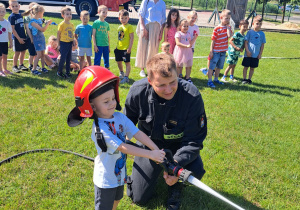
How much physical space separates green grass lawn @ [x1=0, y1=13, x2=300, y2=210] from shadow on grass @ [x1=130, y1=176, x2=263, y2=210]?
0.01m

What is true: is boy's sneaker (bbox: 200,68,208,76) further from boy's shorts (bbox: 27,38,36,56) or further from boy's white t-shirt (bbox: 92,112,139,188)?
boy's white t-shirt (bbox: 92,112,139,188)

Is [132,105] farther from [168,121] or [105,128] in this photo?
[105,128]

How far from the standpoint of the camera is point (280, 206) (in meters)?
3.37

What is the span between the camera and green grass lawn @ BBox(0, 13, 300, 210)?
3.36 metres

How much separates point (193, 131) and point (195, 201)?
96cm

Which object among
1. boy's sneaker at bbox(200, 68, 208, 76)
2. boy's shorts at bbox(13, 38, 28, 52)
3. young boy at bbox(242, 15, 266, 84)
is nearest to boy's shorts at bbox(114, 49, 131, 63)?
boy's shorts at bbox(13, 38, 28, 52)

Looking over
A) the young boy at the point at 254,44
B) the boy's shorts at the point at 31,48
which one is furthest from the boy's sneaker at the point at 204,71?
the boy's shorts at the point at 31,48

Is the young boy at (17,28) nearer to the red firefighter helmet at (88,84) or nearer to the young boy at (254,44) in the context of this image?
the red firefighter helmet at (88,84)

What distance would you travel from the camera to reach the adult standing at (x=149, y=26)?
7.52 meters

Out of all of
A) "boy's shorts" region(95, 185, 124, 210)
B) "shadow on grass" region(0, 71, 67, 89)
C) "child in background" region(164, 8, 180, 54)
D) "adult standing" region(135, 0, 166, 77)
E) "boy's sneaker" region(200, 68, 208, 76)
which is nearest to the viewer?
"boy's shorts" region(95, 185, 124, 210)

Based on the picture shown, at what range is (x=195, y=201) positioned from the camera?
338 centimetres

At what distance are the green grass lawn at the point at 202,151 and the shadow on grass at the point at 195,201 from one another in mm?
13

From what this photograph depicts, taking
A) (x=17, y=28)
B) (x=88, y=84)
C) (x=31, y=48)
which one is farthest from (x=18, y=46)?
(x=88, y=84)

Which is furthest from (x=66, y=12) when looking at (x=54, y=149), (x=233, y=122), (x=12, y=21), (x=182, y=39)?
(x=233, y=122)
